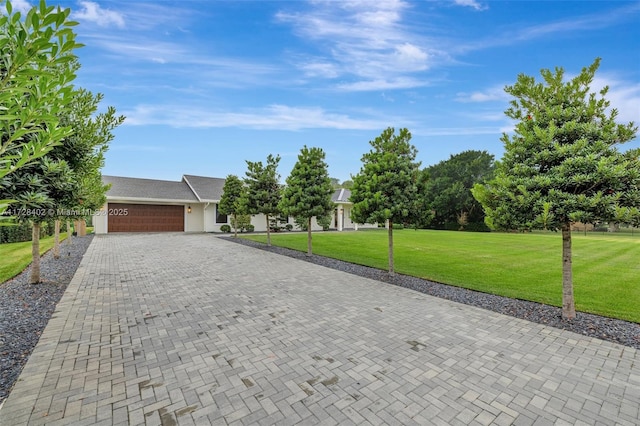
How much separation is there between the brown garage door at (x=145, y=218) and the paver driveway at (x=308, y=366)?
17437mm

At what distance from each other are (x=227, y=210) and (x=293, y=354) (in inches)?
685

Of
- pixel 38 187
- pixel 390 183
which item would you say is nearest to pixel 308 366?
pixel 38 187

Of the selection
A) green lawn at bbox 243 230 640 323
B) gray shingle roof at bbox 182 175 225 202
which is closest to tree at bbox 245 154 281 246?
green lawn at bbox 243 230 640 323

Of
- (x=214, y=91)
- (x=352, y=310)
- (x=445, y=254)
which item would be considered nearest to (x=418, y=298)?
(x=352, y=310)

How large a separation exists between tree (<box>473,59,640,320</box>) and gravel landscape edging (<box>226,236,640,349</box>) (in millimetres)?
359

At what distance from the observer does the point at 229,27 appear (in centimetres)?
1042

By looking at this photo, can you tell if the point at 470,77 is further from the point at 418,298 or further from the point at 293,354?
the point at 293,354

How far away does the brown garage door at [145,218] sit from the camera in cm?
2120

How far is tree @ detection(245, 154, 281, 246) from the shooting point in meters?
15.1

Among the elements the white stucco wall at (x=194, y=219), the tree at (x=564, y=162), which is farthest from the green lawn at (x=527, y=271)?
the white stucco wall at (x=194, y=219)

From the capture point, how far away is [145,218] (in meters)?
22.3

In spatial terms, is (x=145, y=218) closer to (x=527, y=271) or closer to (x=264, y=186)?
(x=264, y=186)

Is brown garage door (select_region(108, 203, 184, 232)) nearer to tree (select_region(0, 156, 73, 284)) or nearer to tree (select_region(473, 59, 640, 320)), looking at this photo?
tree (select_region(0, 156, 73, 284))

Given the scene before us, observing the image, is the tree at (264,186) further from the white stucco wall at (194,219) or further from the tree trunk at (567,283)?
the tree trunk at (567,283)
